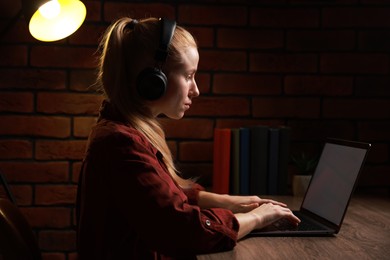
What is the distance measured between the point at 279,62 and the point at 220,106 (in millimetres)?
284

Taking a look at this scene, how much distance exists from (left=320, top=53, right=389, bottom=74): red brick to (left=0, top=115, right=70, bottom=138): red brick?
1011mm

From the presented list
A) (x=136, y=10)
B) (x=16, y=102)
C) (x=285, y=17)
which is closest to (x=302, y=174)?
(x=285, y=17)

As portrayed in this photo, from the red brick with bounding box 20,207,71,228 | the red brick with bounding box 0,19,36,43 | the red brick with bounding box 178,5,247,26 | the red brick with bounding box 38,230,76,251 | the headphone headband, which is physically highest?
the red brick with bounding box 178,5,247,26

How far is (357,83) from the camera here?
2.09 m

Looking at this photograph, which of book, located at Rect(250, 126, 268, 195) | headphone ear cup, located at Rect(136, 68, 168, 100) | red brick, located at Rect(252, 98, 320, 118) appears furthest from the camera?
red brick, located at Rect(252, 98, 320, 118)

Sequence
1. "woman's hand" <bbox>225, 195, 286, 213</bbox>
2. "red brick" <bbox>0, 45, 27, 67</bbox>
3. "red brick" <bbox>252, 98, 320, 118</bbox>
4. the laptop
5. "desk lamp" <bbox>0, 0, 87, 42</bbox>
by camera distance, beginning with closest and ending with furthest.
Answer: the laptop < "woman's hand" <bbox>225, 195, 286, 213</bbox> < "desk lamp" <bbox>0, 0, 87, 42</bbox> < "red brick" <bbox>0, 45, 27, 67</bbox> < "red brick" <bbox>252, 98, 320, 118</bbox>

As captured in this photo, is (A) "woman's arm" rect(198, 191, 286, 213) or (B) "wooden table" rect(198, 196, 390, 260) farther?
(A) "woman's arm" rect(198, 191, 286, 213)

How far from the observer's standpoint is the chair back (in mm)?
1176

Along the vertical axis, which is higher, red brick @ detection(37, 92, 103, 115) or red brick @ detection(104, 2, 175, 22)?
red brick @ detection(104, 2, 175, 22)

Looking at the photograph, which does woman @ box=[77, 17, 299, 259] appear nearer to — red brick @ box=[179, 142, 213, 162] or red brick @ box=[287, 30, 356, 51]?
red brick @ box=[179, 142, 213, 162]

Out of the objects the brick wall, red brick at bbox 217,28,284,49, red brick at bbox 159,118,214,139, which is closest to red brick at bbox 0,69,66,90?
the brick wall

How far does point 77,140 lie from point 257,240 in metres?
1.02

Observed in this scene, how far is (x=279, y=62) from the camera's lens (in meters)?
2.07

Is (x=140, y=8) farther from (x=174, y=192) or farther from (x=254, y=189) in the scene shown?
(x=174, y=192)
